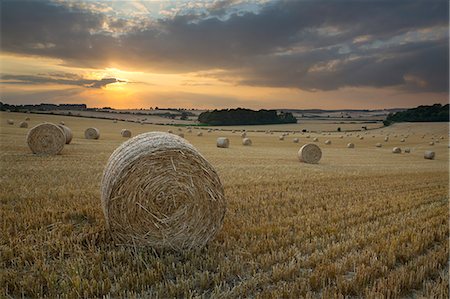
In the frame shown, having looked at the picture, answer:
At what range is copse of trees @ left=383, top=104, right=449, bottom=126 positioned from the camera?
217ft

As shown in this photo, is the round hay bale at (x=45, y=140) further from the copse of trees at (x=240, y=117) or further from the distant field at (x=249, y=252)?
the copse of trees at (x=240, y=117)

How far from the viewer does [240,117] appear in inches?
2921

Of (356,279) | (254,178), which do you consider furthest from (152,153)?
(254,178)

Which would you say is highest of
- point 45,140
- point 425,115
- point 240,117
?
point 425,115

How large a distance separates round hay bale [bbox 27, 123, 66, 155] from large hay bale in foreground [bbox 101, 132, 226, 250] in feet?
39.4

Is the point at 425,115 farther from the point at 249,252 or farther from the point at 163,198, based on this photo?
the point at 163,198

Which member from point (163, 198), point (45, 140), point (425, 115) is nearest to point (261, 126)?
point (425, 115)

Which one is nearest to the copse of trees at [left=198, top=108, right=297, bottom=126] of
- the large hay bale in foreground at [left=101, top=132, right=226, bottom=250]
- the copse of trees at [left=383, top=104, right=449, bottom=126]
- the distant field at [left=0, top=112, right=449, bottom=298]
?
the copse of trees at [left=383, top=104, right=449, bottom=126]

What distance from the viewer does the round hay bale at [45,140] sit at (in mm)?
15789

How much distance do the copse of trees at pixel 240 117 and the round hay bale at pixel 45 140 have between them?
2189 inches

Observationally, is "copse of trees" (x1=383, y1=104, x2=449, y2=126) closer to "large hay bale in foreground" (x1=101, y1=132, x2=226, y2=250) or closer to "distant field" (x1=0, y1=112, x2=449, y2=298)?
"distant field" (x1=0, y1=112, x2=449, y2=298)

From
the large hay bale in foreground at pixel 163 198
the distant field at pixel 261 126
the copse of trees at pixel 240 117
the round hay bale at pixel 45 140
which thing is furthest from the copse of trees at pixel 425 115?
the large hay bale in foreground at pixel 163 198

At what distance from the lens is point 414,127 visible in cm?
6075

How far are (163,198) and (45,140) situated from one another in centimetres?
1299
